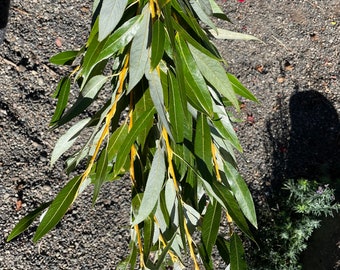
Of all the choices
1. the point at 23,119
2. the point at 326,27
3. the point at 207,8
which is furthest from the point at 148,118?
the point at 326,27

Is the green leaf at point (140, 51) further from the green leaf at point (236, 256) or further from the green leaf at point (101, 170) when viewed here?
the green leaf at point (236, 256)

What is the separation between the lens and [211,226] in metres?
1.42

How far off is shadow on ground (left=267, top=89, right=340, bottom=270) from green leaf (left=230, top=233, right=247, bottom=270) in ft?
4.72

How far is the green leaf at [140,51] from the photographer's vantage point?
132 cm

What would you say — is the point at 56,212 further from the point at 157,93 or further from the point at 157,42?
the point at 157,42

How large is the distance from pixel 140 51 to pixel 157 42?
77 millimetres

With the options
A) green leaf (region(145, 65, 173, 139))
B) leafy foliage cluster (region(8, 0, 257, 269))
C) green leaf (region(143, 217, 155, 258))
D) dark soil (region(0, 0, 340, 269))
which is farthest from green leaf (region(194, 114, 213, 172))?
dark soil (region(0, 0, 340, 269))

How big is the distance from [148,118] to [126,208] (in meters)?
1.41

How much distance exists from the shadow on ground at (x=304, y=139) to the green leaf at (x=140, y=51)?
168 centimetres

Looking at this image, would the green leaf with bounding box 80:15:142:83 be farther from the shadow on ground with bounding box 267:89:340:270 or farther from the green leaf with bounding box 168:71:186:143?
the shadow on ground with bounding box 267:89:340:270

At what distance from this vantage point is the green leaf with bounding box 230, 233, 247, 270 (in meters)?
1.41

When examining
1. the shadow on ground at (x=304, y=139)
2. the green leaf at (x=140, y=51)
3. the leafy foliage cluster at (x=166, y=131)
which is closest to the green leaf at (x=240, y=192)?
the leafy foliage cluster at (x=166, y=131)

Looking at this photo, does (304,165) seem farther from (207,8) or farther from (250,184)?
(207,8)

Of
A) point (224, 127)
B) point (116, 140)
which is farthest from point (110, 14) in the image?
point (224, 127)
